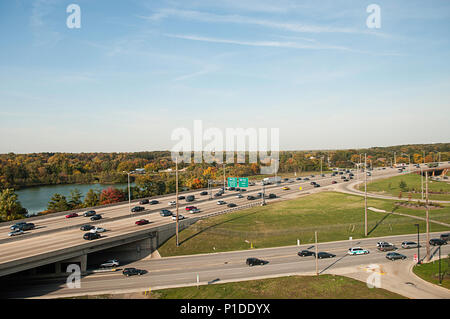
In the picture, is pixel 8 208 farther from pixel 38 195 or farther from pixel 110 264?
pixel 38 195

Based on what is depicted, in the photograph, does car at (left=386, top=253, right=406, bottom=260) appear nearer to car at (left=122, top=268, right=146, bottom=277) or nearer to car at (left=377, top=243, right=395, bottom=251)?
car at (left=377, top=243, right=395, bottom=251)

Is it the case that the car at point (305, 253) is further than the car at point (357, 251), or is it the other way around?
the car at point (357, 251)

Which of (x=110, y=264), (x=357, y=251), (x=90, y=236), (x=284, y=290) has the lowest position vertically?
(x=110, y=264)

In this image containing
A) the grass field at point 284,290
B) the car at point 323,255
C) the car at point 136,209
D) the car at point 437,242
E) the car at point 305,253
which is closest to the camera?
the grass field at point 284,290

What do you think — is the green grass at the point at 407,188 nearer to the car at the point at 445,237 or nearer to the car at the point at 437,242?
the car at the point at 445,237

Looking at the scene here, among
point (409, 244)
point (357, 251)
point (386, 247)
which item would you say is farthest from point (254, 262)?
point (409, 244)

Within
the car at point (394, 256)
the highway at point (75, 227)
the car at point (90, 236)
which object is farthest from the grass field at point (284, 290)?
the highway at point (75, 227)
